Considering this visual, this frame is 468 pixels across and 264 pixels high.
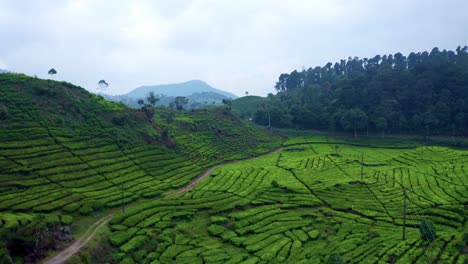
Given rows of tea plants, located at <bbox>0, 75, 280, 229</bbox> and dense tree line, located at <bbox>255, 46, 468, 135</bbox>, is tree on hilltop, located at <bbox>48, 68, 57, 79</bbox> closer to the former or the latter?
Result: rows of tea plants, located at <bbox>0, 75, 280, 229</bbox>

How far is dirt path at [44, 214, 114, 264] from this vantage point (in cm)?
3070

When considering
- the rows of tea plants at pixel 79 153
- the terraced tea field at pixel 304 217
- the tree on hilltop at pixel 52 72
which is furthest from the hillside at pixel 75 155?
the tree on hilltop at pixel 52 72

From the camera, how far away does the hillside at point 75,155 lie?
38.0 m

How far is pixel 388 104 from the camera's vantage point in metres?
105

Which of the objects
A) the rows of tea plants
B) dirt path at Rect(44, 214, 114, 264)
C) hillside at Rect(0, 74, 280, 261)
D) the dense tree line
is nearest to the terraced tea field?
dirt path at Rect(44, 214, 114, 264)

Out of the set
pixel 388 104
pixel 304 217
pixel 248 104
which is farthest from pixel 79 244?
pixel 248 104

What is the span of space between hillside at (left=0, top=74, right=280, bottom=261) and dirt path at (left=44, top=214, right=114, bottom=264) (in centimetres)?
154

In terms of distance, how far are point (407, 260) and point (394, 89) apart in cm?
9276

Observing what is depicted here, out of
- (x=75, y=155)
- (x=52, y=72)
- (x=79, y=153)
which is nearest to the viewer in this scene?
(x=75, y=155)

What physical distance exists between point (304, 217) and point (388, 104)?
75311 millimetres

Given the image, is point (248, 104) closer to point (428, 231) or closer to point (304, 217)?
point (304, 217)

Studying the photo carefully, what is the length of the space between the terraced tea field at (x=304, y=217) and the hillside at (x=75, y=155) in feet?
19.4

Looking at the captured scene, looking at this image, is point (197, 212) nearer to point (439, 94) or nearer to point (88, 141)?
point (88, 141)

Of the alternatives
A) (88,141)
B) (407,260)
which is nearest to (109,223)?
(88,141)
